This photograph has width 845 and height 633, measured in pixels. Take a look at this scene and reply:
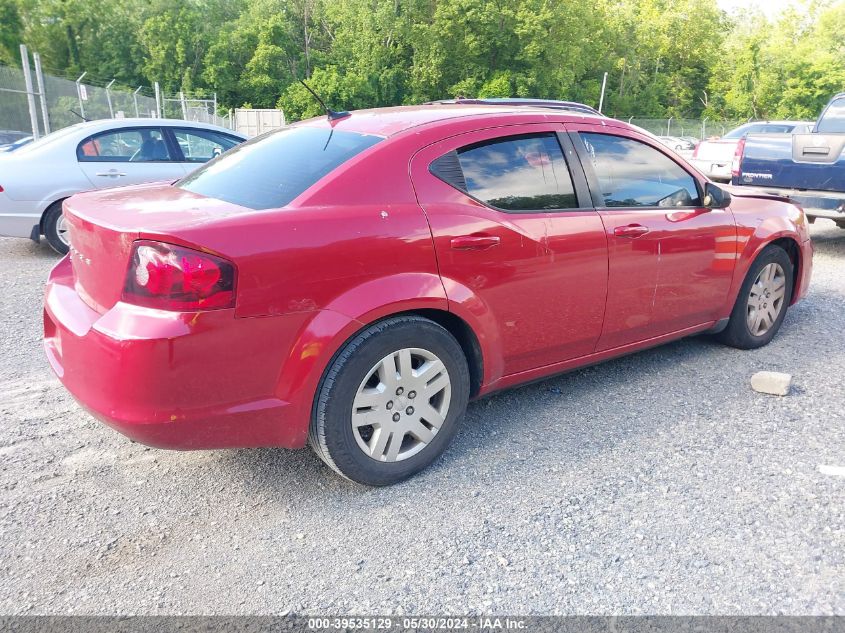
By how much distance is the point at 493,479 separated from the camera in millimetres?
3088

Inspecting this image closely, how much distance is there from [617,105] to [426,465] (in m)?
72.4

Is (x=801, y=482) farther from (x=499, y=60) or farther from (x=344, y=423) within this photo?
(x=499, y=60)

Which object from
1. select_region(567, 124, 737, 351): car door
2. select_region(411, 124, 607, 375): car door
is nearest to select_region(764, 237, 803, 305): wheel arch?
select_region(567, 124, 737, 351): car door

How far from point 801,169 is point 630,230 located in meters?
5.74

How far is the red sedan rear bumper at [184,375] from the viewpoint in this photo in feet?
7.91

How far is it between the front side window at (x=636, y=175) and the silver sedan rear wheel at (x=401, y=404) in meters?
1.45

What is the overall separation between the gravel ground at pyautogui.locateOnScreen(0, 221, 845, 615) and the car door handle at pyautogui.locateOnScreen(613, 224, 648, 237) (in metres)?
0.97

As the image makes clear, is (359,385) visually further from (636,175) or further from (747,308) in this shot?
(747,308)

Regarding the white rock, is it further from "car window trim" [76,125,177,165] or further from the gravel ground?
"car window trim" [76,125,177,165]

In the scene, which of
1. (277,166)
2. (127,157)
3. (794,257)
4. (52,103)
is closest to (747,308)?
(794,257)

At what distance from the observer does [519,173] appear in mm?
3367

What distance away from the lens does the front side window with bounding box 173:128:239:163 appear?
8.04 m

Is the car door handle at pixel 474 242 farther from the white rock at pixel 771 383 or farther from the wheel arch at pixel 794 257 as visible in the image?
the wheel arch at pixel 794 257

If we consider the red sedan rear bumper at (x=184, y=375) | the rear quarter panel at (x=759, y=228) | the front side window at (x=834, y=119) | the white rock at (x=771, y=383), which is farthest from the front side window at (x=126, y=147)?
the front side window at (x=834, y=119)
